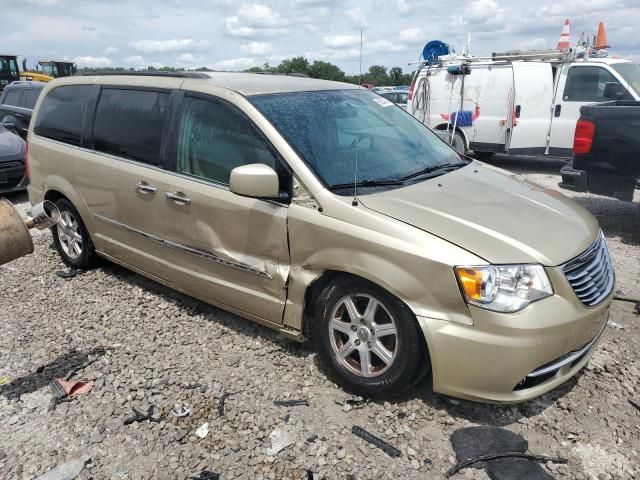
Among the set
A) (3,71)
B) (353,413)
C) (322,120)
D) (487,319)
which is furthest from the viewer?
(3,71)

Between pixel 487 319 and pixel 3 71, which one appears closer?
pixel 487 319

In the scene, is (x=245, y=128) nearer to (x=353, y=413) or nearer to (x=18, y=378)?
(x=353, y=413)

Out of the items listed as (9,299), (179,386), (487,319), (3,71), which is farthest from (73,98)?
(3,71)

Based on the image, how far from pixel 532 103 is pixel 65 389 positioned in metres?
9.40

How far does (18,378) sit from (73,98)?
2.63 metres

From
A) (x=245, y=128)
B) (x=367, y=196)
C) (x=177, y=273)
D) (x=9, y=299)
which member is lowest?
(x=9, y=299)

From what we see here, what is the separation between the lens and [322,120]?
3.55 m

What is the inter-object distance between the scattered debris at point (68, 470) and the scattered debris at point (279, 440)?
3.03ft

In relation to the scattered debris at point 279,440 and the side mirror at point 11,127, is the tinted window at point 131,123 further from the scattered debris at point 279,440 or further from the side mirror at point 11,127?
the side mirror at point 11,127

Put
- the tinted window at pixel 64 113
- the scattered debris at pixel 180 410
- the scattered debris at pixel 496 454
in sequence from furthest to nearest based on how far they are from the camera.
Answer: the tinted window at pixel 64 113 → the scattered debris at pixel 180 410 → the scattered debris at pixel 496 454

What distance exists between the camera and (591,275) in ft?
9.61

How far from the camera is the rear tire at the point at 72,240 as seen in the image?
495 centimetres

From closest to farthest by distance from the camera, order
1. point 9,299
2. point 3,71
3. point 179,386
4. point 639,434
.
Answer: point 639,434, point 179,386, point 9,299, point 3,71

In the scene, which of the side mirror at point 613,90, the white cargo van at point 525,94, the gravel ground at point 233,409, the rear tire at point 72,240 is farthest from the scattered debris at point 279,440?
the side mirror at point 613,90
